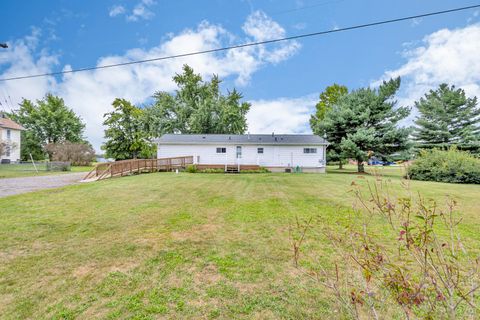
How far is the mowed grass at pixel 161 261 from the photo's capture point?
224cm

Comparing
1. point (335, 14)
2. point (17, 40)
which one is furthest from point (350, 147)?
point (17, 40)

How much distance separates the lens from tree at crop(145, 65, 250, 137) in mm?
28750

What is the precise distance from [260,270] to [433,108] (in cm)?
2828

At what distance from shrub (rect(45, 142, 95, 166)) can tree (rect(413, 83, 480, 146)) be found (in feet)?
130

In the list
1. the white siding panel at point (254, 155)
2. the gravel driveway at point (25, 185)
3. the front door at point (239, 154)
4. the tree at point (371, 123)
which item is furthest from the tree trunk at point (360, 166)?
the gravel driveway at point (25, 185)

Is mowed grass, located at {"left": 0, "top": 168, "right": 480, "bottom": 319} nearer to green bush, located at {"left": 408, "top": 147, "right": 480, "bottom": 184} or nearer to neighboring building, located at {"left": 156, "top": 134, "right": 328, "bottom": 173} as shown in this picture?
green bush, located at {"left": 408, "top": 147, "right": 480, "bottom": 184}

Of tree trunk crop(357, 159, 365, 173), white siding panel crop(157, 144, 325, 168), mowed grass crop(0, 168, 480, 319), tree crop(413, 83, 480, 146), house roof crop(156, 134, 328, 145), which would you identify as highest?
tree crop(413, 83, 480, 146)

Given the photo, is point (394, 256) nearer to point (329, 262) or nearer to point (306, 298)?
point (329, 262)

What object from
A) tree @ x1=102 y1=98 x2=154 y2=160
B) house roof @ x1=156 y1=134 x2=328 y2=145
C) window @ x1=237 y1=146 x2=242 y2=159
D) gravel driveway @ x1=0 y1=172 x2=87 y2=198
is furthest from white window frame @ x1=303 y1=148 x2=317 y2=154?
tree @ x1=102 y1=98 x2=154 y2=160

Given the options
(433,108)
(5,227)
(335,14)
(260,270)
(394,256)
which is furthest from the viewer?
(433,108)

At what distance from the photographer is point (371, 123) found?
19.7 m

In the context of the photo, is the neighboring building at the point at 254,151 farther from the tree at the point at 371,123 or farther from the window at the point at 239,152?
the tree at the point at 371,123

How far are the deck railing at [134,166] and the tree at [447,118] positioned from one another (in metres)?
24.7

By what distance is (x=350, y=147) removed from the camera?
1841 centimetres
